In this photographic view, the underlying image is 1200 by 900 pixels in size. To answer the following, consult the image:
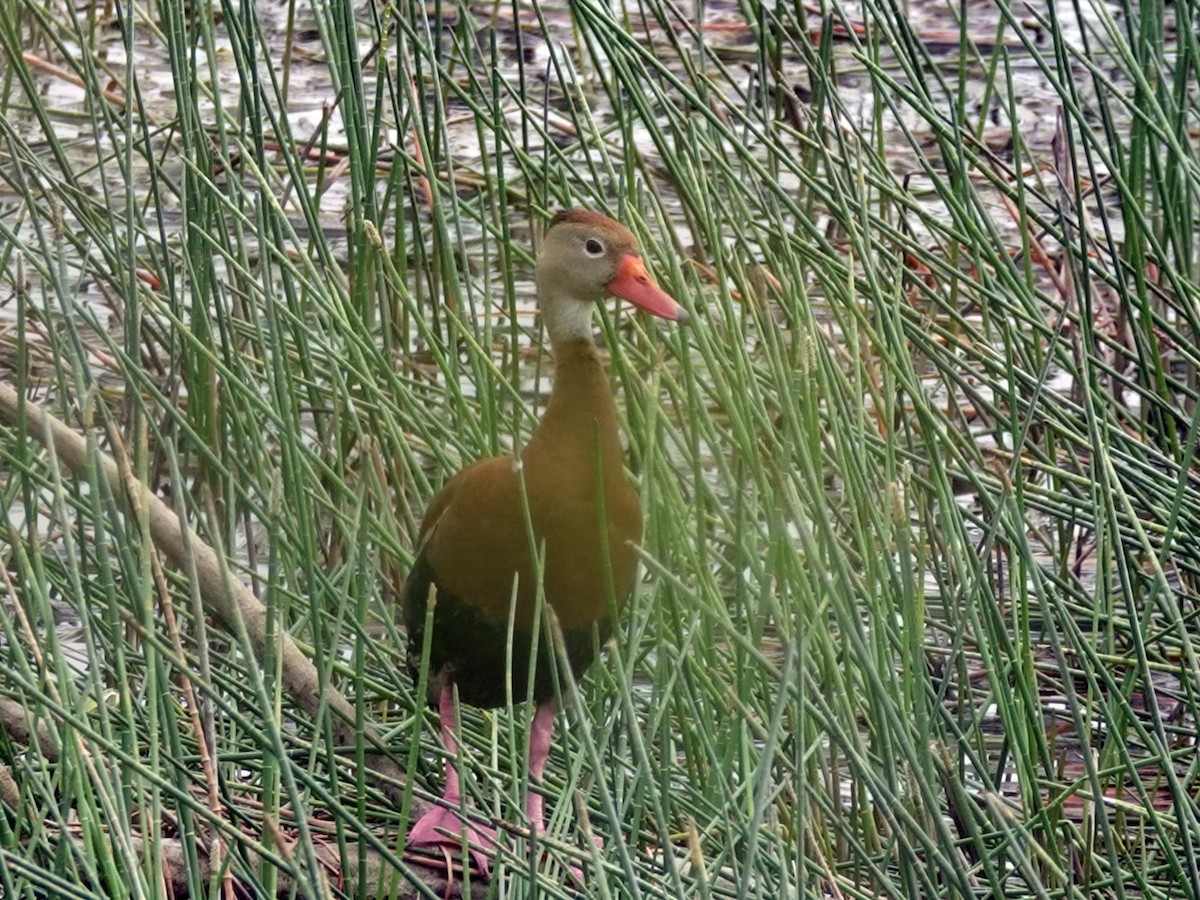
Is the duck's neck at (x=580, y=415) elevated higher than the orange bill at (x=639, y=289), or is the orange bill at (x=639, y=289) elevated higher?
the orange bill at (x=639, y=289)

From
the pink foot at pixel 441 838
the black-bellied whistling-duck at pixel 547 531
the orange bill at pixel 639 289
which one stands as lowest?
the pink foot at pixel 441 838

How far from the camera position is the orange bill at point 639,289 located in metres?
1.88

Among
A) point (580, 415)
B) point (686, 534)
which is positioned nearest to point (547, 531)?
point (580, 415)

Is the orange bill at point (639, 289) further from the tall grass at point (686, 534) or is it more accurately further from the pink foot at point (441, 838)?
the pink foot at point (441, 838)

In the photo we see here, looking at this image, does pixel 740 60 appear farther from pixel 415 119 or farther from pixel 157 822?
pixel 157 822

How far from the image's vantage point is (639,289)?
6.28 ft

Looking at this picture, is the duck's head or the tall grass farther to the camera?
the duck's head

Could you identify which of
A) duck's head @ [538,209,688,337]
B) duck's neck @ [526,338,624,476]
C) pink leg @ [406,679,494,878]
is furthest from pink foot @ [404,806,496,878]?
duck's head @ [538,209,688,337]

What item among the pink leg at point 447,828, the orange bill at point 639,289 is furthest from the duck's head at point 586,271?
the pink leg at point 447,828

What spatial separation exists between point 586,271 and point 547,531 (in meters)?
0.29

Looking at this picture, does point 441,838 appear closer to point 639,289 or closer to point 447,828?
point 447,828

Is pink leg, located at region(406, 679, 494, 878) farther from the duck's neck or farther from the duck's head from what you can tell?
the duck's head

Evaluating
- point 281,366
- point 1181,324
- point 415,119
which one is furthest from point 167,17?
point 1181,324

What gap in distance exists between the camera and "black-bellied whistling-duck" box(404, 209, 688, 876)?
72.0 inches
